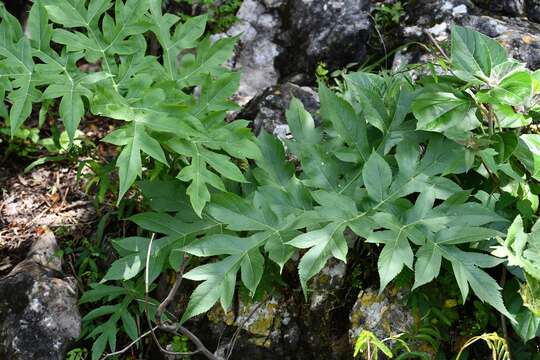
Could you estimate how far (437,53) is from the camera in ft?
11.6

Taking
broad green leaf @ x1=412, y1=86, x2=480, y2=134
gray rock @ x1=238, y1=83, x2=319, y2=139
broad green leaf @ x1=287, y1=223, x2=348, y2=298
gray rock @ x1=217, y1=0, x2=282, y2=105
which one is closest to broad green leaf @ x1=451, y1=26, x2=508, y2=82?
broad green leaf @ x1=412, y1=86, x2=480, y2=134

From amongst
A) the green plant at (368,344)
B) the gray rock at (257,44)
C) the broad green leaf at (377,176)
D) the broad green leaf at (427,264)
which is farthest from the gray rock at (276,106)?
the green plant at (368,344)

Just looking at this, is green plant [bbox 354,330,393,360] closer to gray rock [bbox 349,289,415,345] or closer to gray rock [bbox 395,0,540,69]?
gray rock [bbox 349,289,415,345]

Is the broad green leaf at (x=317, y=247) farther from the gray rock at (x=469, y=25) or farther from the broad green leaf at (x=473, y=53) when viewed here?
the gray rock at (x=469, y=25)

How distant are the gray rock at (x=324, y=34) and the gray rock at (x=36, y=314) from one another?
7.74ft

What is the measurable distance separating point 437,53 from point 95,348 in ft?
8.26

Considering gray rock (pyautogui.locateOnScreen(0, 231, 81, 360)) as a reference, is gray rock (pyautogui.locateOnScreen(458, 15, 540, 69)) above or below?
above

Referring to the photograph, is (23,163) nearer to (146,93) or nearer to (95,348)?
(95,348)

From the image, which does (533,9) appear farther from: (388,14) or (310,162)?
(310,162)

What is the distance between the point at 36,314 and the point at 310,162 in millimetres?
1737

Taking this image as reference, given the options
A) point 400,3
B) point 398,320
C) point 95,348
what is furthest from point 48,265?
point 400,3

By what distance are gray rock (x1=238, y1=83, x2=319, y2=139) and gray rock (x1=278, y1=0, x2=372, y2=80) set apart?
0.70m

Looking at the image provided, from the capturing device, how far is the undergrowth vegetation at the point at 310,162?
2.36m

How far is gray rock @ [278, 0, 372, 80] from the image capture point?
4387 millimetres
